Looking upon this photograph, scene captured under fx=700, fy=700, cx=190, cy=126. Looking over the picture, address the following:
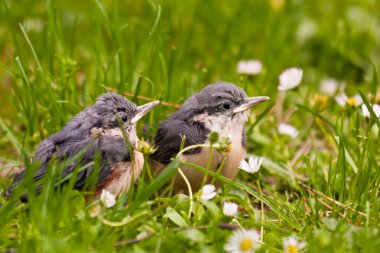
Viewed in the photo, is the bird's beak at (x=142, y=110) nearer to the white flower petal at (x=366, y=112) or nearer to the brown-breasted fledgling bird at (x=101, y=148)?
the brown-breasted fledgling bird at (x=101, y=148)

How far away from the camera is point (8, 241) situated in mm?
3727

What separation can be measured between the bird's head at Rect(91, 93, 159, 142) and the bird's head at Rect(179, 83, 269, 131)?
0.39m

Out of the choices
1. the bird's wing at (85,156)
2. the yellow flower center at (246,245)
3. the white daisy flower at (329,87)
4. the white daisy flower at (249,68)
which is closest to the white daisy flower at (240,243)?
the yellow flower center at (246,245)

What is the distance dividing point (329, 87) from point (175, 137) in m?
2.32

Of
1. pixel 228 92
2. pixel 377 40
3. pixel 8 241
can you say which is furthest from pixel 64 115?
pixel 377 40

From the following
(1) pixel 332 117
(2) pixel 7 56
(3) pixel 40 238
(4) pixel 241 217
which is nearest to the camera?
(3) pixel 40 238

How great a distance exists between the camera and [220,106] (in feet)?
16.6

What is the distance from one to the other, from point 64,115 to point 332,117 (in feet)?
7.68

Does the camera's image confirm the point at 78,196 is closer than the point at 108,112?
Yes

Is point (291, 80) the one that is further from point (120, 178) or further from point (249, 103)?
point (120, 178)

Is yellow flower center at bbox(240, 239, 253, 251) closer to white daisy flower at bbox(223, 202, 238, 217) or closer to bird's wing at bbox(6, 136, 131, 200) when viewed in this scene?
white daisy flower at bbox(223, 202, 238, 217)

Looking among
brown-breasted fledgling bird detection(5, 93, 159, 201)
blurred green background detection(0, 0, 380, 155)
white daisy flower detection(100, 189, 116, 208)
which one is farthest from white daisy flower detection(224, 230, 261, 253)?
blurred green background detection(0, 0, 380, 155)

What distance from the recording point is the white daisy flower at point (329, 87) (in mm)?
6642

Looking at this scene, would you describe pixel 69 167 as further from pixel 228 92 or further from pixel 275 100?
pixel 275 100
